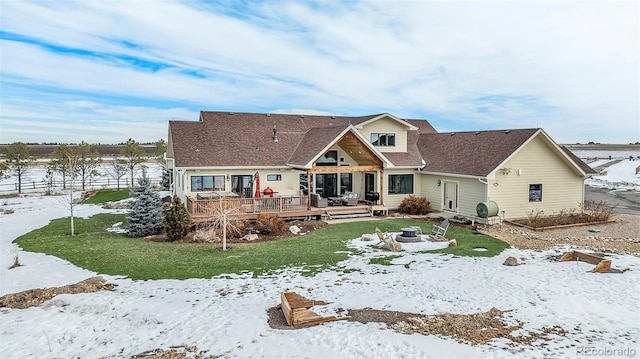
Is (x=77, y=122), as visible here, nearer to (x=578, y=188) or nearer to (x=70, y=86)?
(x=70, y=86)

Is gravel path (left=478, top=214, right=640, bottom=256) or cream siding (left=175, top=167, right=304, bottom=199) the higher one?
cream siding (left=175, top=167, right=304, bottom=199)

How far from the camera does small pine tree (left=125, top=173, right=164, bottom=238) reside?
1811cm

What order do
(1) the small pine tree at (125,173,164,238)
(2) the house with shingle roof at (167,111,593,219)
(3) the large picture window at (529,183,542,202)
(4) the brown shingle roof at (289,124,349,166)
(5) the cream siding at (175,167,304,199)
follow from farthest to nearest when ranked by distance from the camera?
1. (5) the cream siding at (175,167,304,199)
2. (4) the brown shingle roof at (289,124,349,166)
3. (3) the large picture window at (529,183,542,202)
4. (2) the house with shingle roof at (167,111,593,219)
5. (1) the small pine tree at (125,173,164,238)

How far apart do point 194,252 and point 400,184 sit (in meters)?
13.4

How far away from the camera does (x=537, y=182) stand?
66.9 ft

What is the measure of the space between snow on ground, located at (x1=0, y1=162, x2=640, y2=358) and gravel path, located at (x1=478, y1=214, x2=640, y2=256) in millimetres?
2085

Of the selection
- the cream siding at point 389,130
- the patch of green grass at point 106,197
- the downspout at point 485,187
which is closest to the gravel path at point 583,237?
the downspout at point 485,187

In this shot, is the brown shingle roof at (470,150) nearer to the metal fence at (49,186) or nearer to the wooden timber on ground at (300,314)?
the wooden timber on ground at (300,314)

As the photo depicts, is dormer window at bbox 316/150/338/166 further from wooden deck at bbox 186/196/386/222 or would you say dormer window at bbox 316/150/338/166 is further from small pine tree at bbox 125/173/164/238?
small pine tree at bbox 125/173/164/238

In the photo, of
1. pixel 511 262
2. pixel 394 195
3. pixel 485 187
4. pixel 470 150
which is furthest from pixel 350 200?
pixel 511 262

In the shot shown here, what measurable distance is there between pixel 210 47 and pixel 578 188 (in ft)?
75.4

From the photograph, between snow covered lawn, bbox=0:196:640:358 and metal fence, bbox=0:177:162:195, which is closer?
snow covered lawn, bbox=0:196:640:358

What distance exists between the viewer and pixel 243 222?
18.0 meters

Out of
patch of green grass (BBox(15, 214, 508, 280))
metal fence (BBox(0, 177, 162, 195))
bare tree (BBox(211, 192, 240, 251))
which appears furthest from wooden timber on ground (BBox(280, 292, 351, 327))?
metal fence (BBox(0, 177, 162, 195))
